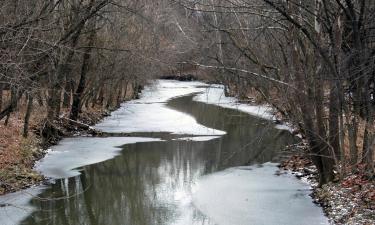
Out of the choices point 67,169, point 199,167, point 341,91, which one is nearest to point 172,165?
point 199,167

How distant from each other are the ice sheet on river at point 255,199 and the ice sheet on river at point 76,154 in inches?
188

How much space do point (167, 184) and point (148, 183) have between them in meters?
0.66

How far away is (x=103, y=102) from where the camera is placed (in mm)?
40250

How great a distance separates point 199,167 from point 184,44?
16.3 metres

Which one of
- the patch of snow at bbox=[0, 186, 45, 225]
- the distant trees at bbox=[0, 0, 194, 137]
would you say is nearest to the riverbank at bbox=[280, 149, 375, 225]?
the distant trees at bbox=[0, 0, 194, 137]

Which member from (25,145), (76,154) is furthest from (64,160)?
(25,145)

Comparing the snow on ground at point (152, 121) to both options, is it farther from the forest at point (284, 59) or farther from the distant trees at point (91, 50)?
the forest at point (284, 59)

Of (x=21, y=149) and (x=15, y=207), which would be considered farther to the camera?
(x=21, y=149)

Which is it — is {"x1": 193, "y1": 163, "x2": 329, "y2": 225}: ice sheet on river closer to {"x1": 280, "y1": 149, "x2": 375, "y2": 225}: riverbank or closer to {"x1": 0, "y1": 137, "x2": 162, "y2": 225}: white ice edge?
{"x1": 280, "y1": 149, "x2": 375, "y2": 225}: riverbank

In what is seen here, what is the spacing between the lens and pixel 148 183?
15.6m

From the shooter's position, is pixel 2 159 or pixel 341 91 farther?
pixel 2 159

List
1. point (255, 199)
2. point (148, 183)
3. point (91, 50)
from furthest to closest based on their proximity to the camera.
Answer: point (91, 50)
point (148, 183)
point (255, 199)

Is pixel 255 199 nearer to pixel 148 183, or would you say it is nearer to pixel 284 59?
pixel 148 183

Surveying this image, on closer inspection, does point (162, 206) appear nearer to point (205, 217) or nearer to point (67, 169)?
point (205, 217)
